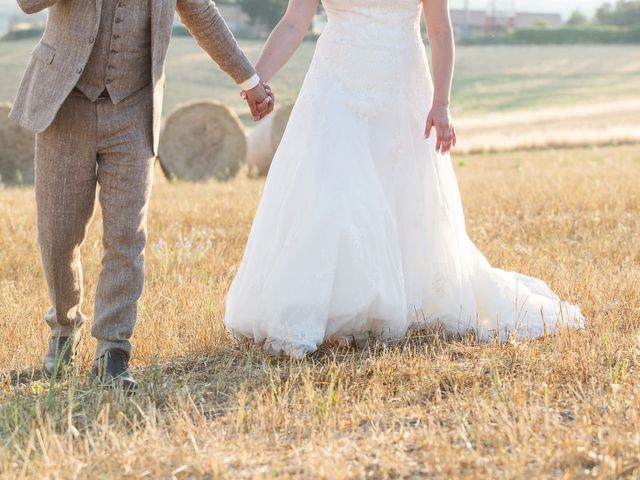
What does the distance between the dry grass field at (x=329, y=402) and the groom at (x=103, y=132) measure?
1.11 ft

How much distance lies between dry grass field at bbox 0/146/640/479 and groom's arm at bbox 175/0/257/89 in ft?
4.00

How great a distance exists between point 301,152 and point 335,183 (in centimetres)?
23

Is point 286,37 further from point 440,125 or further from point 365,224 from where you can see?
point 365,224

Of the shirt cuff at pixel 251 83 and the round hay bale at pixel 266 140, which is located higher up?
the shirt cuff at pixel 251 83

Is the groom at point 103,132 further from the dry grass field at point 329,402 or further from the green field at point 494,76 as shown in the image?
the green field at point 494,76

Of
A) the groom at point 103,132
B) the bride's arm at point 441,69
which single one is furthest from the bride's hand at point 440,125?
the groom at point 103,132

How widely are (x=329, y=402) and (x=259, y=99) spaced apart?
5.60 ft

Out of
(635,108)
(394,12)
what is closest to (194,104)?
(394,12)

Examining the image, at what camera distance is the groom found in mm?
4324

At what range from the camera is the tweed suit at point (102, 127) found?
4328 millimetres

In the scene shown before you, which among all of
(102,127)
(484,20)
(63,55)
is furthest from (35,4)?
(484,20)

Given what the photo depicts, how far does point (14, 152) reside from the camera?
1480 cm

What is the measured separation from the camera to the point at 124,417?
12.5 feet

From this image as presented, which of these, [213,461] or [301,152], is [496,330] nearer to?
[301,152]
